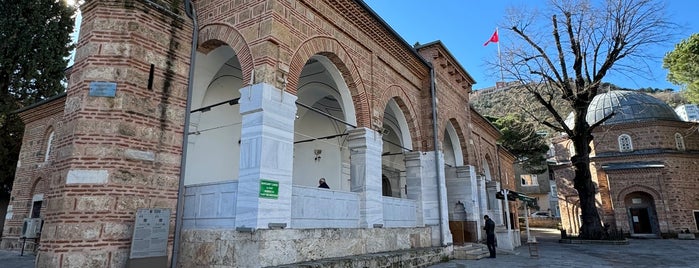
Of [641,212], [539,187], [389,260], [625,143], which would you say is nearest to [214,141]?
[389,260]

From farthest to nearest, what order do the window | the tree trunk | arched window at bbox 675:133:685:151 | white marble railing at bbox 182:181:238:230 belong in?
1. the window
2. arched window at bbox 675:133:685:151
3. the tree trunk
4. white marble railing at bbox 182:181:238:230

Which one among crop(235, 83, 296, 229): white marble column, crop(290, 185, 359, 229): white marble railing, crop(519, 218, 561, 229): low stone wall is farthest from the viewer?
crop(519, 218, 561, 229): low stone wall

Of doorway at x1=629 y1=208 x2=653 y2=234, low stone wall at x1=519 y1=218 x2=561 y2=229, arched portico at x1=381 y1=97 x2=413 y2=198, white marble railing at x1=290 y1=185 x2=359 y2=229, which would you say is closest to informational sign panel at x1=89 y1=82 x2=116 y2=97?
white marble railing at x1=290 y1=185 x2=359 y2=229

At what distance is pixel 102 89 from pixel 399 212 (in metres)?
6.12

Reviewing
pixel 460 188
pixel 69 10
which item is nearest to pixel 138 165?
pixel 460 188

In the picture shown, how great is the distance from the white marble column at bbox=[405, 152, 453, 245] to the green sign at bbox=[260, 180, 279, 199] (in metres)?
5.04

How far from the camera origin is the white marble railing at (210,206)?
5.59 metres

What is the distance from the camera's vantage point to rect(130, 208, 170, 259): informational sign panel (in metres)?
5.38

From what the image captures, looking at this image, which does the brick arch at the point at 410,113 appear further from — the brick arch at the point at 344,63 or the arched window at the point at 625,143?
the arched window at the point at 625,143

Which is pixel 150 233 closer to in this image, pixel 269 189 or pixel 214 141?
pixel 269 189

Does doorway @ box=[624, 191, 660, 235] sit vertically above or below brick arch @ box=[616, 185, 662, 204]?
below

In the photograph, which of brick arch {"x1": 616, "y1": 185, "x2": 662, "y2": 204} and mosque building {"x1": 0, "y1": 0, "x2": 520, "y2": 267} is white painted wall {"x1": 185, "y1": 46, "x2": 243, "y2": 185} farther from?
brick arch {"x1": 616, "y1": 185, "x2": 662, "y2": 204}

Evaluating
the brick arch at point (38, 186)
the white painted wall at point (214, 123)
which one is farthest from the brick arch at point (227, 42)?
the brick arch at point (38, 186)

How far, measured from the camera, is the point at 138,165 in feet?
18.7
